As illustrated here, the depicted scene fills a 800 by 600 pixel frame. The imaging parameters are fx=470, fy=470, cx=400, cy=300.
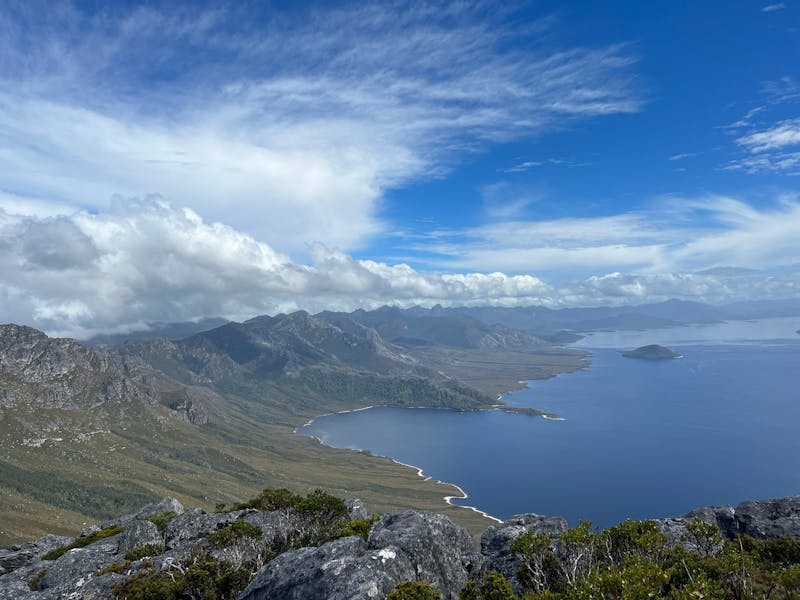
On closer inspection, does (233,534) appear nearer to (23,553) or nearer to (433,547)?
(433,547)

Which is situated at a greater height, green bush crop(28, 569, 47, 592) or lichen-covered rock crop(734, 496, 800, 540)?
lichen-covered rock crop(734, 496, 800, 540)

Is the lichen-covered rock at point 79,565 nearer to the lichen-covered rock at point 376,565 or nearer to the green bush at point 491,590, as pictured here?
the lichen-covered rock at point 376,565

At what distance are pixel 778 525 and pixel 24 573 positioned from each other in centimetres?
9906

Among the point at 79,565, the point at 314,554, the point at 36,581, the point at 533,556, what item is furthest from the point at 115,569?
the point at 533,556

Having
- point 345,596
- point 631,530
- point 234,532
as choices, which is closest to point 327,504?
point 234,532

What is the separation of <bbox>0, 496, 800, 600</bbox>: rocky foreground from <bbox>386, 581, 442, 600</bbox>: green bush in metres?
1.89

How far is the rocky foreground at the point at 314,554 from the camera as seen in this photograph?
113 ft

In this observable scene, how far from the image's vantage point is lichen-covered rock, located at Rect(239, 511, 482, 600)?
107 ft

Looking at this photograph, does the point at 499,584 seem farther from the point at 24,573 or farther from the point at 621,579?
the point at 24,573

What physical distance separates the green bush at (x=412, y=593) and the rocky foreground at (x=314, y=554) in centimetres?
189

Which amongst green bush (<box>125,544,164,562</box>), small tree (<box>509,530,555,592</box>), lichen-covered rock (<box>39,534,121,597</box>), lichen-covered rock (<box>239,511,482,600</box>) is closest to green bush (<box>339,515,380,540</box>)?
lichen-covered rock (<box>239,511,482,600</box>)

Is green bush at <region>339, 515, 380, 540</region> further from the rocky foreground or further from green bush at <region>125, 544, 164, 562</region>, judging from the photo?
green bush at <region>125, 544, 164, 562</region>

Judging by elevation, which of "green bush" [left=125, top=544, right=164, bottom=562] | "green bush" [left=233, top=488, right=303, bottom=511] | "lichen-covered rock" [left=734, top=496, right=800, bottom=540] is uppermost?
"lichen-covered rock" [left=734, top=496, right=800, bottom=540]

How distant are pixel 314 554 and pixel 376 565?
5913mm
